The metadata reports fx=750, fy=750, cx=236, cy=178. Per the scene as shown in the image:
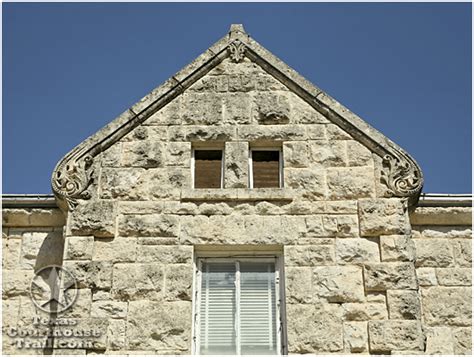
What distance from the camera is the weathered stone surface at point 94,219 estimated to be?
9656 mm

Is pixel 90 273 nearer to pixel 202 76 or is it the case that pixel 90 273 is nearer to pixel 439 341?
pixel 202 76

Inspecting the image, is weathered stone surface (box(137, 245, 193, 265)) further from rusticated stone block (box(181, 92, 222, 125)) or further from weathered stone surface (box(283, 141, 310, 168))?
rusticated stone block (box(181, 92, 222, 125))

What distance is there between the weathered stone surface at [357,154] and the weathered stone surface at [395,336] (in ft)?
7.44

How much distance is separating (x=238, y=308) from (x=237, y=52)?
388 cm

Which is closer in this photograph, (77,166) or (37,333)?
(37,333)

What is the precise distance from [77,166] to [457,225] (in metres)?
5.27

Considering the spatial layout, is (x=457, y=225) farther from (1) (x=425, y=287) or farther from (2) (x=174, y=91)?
(2) (x=174, y=91)

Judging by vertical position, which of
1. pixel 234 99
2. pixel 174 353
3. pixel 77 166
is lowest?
pixel 174 353

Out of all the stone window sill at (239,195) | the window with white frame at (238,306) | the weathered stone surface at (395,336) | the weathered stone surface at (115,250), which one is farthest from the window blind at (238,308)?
the weathered stone surface at (395,336)

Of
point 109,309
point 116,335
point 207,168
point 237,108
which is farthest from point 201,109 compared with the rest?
point 116,335

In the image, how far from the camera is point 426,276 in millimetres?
9977

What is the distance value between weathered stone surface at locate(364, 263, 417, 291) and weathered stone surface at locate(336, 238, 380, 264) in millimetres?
117

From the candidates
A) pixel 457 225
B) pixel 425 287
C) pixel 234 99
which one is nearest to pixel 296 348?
pixel 425 287

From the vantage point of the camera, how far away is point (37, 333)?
9367 mm
